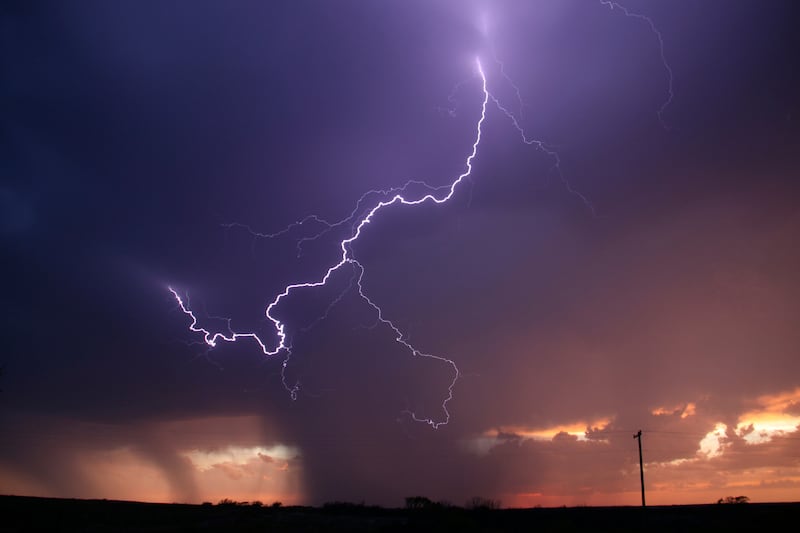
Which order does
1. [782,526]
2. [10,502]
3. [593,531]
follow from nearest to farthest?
[782,526] → [593,531] → [10,502]

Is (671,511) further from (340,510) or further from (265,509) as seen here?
(265,509)

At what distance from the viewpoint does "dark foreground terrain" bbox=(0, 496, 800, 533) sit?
22.5 m

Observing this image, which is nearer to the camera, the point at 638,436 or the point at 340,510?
the point at 340,510

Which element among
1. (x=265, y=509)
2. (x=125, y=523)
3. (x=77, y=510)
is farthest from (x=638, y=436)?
(x=77, y=510)

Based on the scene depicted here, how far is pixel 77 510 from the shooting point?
32.5 m

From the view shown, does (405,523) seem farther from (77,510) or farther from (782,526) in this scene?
(77,510)

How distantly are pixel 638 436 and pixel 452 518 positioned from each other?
59.9ft

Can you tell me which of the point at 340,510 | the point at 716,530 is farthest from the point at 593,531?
the point at 340,510

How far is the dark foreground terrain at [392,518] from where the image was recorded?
2253 cm

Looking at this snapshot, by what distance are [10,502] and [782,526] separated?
131 feet

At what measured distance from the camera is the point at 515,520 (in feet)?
84.2

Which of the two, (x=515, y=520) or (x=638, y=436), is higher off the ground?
(x=638, y=436)

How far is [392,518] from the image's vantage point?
2792 cm

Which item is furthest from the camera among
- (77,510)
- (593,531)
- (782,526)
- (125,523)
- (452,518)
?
(77,510)
